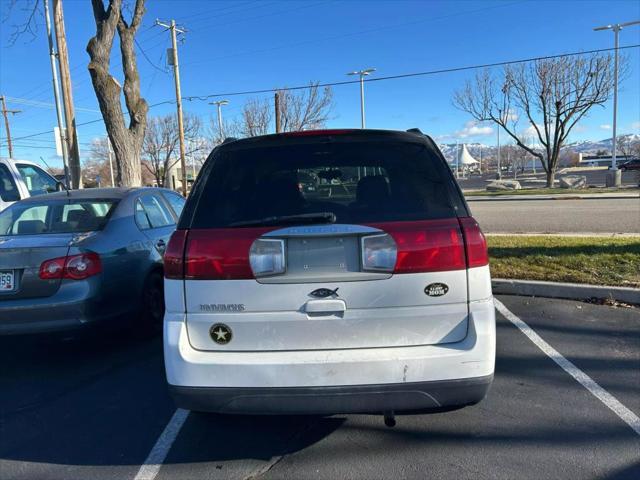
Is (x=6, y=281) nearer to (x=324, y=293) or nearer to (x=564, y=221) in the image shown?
(x=324, y=293)

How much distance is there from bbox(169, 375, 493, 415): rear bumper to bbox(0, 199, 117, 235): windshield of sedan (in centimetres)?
272

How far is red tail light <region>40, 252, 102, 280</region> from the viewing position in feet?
12.9

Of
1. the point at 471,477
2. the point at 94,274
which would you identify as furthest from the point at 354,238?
the point at 94,274

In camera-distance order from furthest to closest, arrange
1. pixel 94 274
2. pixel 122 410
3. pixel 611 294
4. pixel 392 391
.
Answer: pixel 611 294 < pixel 94 274 < pixel 122 410 < pixel 392 391

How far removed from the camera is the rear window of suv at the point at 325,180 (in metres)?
2.54

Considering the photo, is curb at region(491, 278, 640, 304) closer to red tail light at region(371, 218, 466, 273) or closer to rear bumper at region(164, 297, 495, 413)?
rear bumper at region(164, 297, 495, 413)

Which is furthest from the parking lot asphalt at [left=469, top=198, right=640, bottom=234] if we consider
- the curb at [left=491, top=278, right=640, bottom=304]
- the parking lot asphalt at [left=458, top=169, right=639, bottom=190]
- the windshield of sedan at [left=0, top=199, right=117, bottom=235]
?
the parking lot asphalt at [left=458, top=169, right=639, bottom=190]

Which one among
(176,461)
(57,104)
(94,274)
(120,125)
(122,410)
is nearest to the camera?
(176,461)

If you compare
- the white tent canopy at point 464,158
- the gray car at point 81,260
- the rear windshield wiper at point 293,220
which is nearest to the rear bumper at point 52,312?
the gray car at point 81,260

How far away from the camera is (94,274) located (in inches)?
161

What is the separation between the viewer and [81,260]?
4.03 meters

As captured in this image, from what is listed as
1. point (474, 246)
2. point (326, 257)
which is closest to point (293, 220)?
point (326, 257)

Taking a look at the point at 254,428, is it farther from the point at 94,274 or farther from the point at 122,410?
the point at 94,274

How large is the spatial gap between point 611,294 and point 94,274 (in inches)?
215
